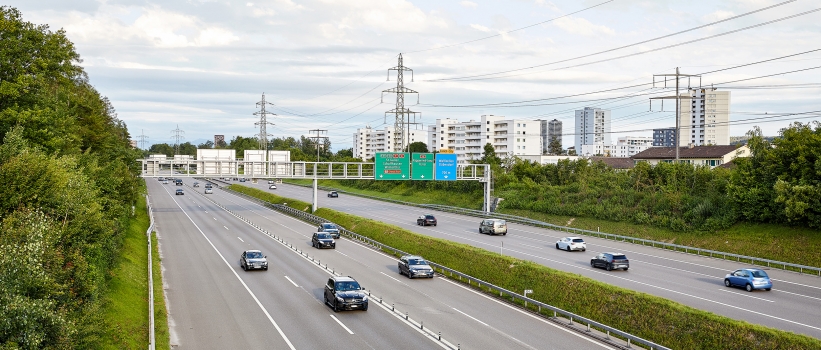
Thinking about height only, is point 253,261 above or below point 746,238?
below

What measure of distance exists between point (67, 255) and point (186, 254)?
26.0 metres

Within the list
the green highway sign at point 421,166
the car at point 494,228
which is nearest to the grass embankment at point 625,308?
the car at point 494,228

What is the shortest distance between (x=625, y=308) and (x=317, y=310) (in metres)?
14.4

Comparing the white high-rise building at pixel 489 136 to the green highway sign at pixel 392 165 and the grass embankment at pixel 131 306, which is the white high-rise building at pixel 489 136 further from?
the grass embankment at pixel 131 306

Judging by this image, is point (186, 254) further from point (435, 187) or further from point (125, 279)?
point (435, 187)

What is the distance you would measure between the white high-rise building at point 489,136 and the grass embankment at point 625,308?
391ft

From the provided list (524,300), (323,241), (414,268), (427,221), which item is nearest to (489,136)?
(427,221)

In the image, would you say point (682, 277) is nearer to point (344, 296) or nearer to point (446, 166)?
point (344, 296)

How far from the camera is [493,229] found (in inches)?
2330

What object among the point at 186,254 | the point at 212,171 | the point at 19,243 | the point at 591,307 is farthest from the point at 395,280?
the point at 212,171

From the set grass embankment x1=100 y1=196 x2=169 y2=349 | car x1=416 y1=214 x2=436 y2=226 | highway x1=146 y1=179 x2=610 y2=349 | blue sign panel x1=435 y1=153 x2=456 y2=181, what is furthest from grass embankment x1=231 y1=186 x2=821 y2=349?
blue sign panel x1=435 y1=153 x2=456 y2=181

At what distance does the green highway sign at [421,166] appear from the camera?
252 ft

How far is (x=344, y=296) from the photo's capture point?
28.4 m

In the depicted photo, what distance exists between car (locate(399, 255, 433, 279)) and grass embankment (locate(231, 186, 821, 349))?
2.89 m
